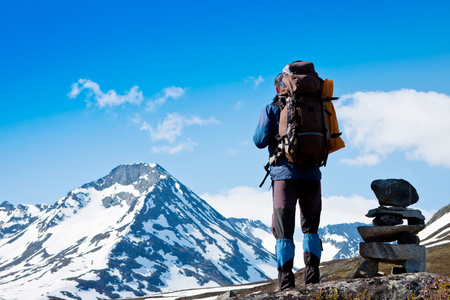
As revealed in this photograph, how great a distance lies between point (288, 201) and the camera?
29.9 ft

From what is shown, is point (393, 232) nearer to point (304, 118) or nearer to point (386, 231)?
point (386, 231)

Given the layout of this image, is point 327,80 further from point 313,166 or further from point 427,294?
point 427,294

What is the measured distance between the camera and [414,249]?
521 inches

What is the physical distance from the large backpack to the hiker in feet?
0.59

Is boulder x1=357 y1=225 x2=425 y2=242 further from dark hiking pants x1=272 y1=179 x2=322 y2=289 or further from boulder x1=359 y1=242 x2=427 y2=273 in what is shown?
dark hiking pants x1=272 y1=179 x2=322 y2=289

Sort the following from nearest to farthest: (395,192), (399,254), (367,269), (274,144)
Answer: (274,144), (367,269), (399,254), (395,192)

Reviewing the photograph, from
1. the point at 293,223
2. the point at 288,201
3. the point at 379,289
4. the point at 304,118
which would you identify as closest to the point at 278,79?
the point at 304,118

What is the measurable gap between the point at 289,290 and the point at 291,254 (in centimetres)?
119

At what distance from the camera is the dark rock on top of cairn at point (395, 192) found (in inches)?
541

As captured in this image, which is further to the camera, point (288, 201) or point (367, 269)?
point (367, 269)

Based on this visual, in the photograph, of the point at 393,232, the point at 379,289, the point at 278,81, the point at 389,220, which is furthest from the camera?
the point at 389,220

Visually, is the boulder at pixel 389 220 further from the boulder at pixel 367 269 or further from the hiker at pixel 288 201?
the hiker at pixel 288 201

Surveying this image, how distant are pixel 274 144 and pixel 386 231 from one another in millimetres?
5887

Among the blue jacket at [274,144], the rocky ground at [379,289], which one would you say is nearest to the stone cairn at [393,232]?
the blue jacket at [274,144]
